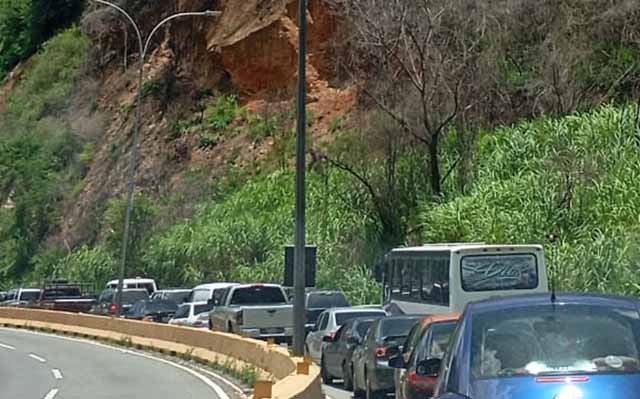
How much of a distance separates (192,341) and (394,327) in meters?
12.4

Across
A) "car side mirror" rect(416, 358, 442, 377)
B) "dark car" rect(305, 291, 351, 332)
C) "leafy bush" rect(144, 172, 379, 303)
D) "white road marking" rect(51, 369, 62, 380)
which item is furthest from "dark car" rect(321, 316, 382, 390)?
"leafy bush" rect(144, 172, 379, 303)

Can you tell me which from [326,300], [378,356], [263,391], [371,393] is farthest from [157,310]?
[263,391]

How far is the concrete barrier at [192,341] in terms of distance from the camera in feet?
53.6

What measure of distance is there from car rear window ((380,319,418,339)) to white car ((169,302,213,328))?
17459 millimetres

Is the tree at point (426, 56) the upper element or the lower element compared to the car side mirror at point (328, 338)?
upper

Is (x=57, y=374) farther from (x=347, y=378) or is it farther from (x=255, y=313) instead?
(x=255, y=313)

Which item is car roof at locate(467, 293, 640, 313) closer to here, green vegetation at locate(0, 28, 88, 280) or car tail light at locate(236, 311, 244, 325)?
car tail light at locate(236, 311, 244, 325)

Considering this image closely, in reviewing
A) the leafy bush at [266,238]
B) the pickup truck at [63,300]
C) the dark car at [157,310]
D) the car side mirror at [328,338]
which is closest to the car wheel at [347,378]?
the car side mirror at [328,338]

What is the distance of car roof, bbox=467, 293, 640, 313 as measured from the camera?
27.8 feet

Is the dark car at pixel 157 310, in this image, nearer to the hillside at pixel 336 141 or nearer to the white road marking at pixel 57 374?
the hillside at pixel 336 141

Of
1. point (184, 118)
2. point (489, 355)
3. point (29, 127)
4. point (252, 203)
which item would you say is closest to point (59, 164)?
point (29, 127)

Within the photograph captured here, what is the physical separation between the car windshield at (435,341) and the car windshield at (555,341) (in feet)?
20.2

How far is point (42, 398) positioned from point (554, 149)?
70.9 ft

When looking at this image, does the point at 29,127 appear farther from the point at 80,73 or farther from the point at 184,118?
the point at 184,118
